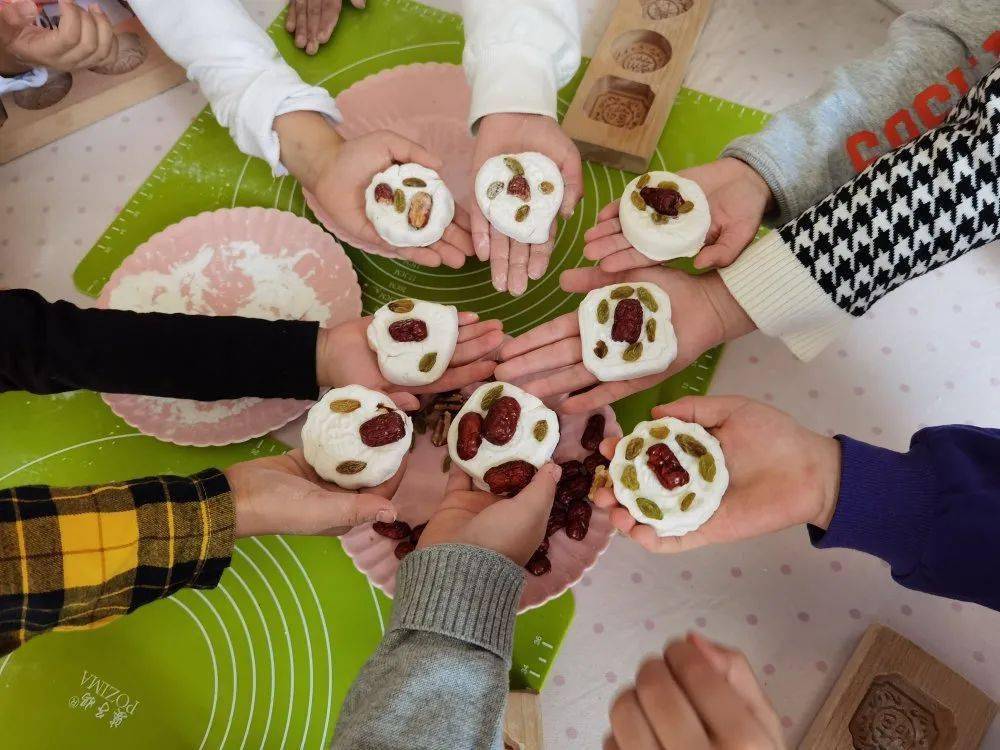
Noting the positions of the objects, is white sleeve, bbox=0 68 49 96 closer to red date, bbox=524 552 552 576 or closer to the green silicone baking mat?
the green silicone baking mat

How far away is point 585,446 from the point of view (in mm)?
934

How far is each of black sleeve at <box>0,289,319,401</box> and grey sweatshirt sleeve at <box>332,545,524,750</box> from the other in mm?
357

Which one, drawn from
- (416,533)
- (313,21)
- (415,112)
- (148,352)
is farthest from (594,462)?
(313,21)

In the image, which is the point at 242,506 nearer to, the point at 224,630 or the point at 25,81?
the point at 224,630

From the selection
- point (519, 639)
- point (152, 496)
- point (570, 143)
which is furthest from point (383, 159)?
point (519, 639)

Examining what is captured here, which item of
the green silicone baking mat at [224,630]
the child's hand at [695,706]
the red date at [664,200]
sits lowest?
the green silicone baking mat at [224,630]

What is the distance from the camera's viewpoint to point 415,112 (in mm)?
1239

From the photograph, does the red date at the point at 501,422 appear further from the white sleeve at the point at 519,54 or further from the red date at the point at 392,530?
the white sleeve at the point at 519,54

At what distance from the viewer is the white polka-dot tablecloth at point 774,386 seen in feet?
2.93

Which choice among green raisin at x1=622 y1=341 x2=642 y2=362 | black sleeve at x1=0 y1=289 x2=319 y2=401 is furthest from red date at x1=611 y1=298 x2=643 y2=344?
black sleeve at x1=0 y1=289 x2=319 y2=401

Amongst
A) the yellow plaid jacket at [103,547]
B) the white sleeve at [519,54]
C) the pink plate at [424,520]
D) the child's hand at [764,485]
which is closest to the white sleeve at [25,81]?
the white sleeve at [519,54]

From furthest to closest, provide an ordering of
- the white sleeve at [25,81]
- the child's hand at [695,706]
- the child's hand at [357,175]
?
the white sleeve at [25,81], the child's hand at [357,175], the child's hand at [695,706]

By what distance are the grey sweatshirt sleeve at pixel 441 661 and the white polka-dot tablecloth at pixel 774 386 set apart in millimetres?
233

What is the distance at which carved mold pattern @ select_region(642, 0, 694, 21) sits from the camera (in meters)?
1.27
